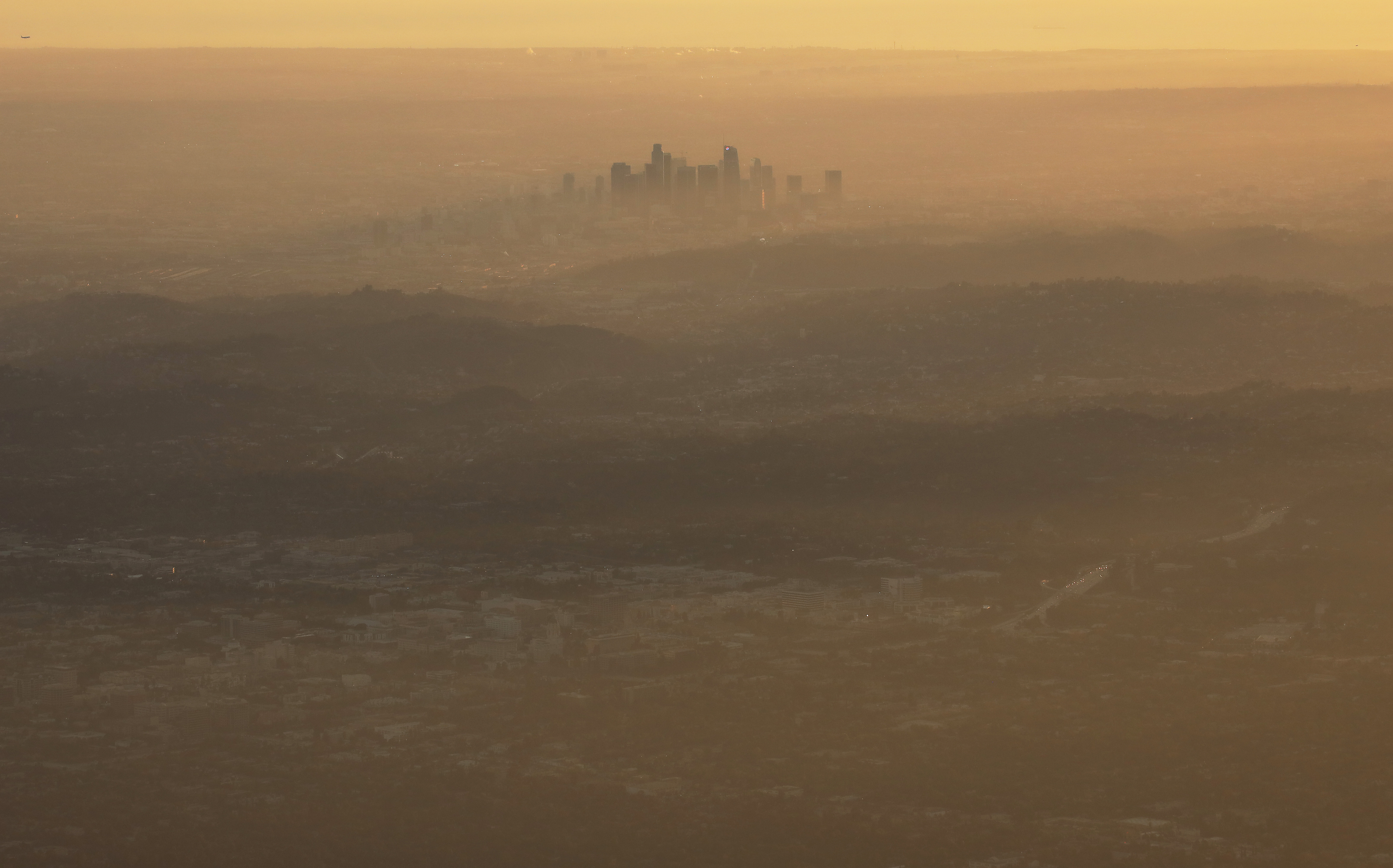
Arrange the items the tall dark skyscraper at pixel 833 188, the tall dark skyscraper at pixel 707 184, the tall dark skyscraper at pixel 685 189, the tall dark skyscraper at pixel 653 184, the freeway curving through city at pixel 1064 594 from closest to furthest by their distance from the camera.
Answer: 1. the freeway curving through city at pixel 1064 594
2. the tall dark skyscraper at pixel 685 189
3. the tall dark skyscraper at pixel 707 184
4. the tall dark skyscraper at pixel 653 184
5. the tall dark skyscraper at pixel 833 188

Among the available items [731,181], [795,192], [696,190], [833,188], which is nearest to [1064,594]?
[696,190]

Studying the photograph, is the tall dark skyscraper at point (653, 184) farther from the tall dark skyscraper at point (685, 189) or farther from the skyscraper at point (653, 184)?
the tall dark skyscraper at point (685, 189)

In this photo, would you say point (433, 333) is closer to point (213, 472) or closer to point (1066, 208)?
point (213, 472)

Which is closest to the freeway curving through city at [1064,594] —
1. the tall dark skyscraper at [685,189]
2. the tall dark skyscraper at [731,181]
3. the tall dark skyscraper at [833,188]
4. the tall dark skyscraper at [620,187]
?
the tall dark skyscraper at [731,181]

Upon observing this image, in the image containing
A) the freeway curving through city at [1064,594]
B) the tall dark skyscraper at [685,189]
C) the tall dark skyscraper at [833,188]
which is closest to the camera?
the freeway curving through city at [1064,594]

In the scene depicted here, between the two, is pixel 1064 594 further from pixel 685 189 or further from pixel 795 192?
pixel 795 192

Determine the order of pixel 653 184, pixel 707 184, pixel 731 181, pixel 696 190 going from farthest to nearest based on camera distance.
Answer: pixel 731 181 → pixel 653 184 → pixel 707 184 → pixel 696 190
